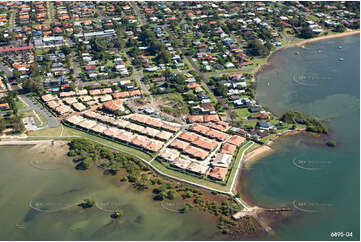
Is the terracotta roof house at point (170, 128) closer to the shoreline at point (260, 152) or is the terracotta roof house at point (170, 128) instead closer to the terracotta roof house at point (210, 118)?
the terracotta roof house at point (210, 118)

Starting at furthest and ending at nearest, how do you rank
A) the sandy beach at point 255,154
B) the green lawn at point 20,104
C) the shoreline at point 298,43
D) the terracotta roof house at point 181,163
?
the shoreline at point 298,43 < the green lawn at point 20,104 < the sandy beach at point 255,154 < the terracotta roof house at point 181,163

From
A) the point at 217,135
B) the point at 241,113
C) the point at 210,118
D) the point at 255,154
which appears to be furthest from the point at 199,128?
the point at 255,154

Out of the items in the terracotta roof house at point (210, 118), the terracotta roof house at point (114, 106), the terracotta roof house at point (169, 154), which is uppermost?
the terracotta roof house at point (114, 106)

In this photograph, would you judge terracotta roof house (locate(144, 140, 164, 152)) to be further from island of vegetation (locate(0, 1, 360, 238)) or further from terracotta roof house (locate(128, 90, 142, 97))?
terracotta roof house (locate(128, 90, 142, 97))

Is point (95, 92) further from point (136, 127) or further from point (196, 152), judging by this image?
point (196, 152)

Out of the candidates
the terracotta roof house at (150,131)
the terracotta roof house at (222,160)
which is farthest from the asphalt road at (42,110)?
the terracotta roof house at (222,160)

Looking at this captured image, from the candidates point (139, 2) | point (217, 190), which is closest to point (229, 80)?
point (217, 190)

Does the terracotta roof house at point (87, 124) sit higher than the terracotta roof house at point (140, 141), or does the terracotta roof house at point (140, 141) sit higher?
the terracotta roof house at point (87, 124)

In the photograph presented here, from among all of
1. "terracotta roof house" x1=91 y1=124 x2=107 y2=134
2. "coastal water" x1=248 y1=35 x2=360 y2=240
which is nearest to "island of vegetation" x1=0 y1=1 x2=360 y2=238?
"terracotta roof house" x1=91 y1=124 x2=107 y2=134
